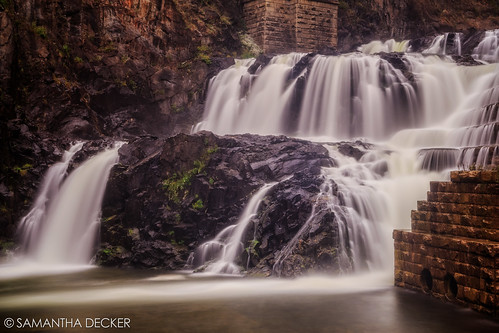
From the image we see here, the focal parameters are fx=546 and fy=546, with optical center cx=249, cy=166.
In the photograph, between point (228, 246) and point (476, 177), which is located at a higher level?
point (476, 177)

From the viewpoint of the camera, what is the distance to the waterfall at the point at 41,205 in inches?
711

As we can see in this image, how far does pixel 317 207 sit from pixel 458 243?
538 centimetres

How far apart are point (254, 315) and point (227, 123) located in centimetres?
1674

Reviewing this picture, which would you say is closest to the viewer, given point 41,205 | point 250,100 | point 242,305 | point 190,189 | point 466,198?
point 466,198

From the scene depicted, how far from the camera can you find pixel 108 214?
1775cm

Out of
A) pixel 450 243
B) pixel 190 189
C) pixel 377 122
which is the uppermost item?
pixel 377 122

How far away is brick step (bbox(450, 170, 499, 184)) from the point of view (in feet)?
29.5

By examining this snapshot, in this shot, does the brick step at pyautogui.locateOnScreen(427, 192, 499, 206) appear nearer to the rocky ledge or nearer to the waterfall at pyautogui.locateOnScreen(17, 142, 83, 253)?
the rocky ledge

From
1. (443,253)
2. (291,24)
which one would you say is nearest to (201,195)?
(443,253)

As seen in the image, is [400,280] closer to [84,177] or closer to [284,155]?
[284,155]

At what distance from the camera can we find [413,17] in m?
40.0

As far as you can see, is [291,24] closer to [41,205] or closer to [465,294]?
[41,205]

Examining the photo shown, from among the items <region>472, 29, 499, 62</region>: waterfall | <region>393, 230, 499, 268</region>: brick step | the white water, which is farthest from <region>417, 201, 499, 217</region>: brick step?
<region>472, 29, 499, 62</region>: waterfall

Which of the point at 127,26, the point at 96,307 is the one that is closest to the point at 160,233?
the point at 96,307
